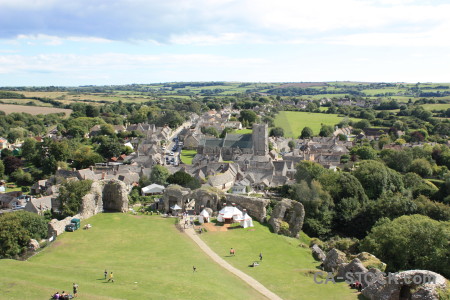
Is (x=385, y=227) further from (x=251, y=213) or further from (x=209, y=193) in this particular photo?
(x=209, y=193)

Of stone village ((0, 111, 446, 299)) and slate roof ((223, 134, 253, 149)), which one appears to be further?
slate roof ((223, 134, 253, 149))

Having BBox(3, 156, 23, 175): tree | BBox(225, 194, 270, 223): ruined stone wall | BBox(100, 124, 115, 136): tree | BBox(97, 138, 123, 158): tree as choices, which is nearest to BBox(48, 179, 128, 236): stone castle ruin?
BBox(225, 194, 270, 223): ruined stone wall

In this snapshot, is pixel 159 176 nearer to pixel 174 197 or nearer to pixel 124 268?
pixel 174 197

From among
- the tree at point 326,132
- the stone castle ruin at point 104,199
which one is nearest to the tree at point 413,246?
the stone castle ruin at point 104,199

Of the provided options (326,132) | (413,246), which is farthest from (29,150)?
(326,132)

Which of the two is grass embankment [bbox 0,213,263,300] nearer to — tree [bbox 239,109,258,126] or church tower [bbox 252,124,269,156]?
church tower [bbox 252,124,269,156]

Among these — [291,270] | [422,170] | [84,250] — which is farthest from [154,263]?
[422,170]

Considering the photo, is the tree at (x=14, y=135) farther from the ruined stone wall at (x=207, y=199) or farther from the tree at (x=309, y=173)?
the ruined stone wall at (x=207, y=199)
